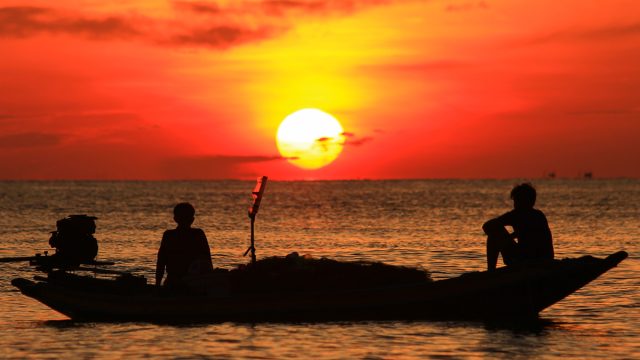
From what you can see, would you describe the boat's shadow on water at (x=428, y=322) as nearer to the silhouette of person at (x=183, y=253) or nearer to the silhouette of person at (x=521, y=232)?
the silhouette of person at (x=183, y=253)

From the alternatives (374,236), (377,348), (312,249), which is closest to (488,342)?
(377,348)

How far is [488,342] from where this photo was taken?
61.5ft

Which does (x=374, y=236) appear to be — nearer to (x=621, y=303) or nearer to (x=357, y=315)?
(x=621, y=303)

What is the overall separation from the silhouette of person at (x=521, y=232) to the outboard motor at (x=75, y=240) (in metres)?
7.25

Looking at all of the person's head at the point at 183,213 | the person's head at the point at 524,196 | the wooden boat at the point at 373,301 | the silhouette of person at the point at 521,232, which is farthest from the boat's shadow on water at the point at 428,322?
the person's head at the point at 524,196

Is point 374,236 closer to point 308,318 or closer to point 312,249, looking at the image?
point 312,249

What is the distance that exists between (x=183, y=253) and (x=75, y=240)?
213cm

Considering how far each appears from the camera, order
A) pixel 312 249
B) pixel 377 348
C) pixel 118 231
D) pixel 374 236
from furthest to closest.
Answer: pixel 118 231, pixel 374 236, pixel 312 249, pixel 377 348

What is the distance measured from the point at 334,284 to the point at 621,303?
7.23 meters

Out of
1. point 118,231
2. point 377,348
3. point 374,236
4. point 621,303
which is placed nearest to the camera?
point 377,348

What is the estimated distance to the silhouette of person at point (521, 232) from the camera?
1941 centimetres

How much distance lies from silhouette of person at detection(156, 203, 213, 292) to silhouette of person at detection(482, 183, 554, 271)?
504cm

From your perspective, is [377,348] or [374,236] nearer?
[377,348]

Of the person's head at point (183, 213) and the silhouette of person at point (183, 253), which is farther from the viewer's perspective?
the silhouette of person at point (183, 253)
